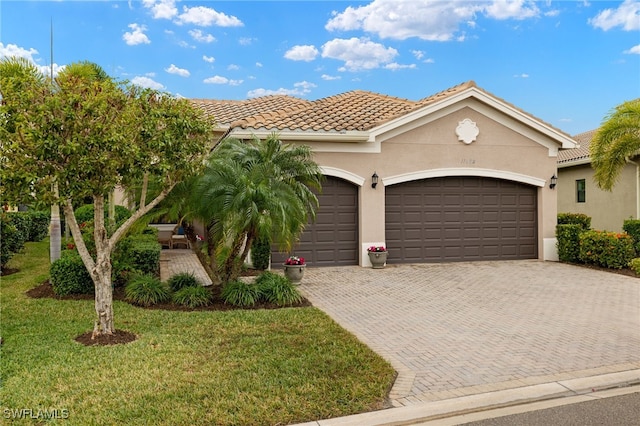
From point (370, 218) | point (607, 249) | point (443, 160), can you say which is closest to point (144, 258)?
point (370, 218)

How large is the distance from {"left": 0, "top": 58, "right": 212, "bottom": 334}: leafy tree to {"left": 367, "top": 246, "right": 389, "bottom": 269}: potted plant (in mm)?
7575

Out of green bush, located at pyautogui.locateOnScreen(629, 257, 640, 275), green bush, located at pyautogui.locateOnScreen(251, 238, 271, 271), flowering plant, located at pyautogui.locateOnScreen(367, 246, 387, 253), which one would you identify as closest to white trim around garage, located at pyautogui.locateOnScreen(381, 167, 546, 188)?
flowering plant, located at pyautogui.locateOnScreen(367, 246, 387, 253)

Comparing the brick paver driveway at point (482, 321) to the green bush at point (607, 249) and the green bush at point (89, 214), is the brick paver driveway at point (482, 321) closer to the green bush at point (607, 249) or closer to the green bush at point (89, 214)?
the green bush at point (607, 249)

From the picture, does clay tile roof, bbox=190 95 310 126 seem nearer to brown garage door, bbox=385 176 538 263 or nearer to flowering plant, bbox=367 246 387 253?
brown garage door, bbox=385 176 538 263

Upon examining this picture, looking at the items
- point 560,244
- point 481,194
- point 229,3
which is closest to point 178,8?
point 229,3

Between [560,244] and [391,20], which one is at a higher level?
[391,20]

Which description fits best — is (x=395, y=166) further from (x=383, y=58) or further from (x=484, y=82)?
(x=383, y=58)

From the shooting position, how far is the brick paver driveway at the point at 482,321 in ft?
18.5

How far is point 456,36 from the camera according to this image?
52.7 ft

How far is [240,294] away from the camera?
893 centimetres

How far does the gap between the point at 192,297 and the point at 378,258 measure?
633cm

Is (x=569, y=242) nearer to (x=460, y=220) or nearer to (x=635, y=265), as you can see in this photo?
(x=635, y=265)

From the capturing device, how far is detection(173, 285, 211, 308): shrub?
876 cm

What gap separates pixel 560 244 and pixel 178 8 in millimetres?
13382
